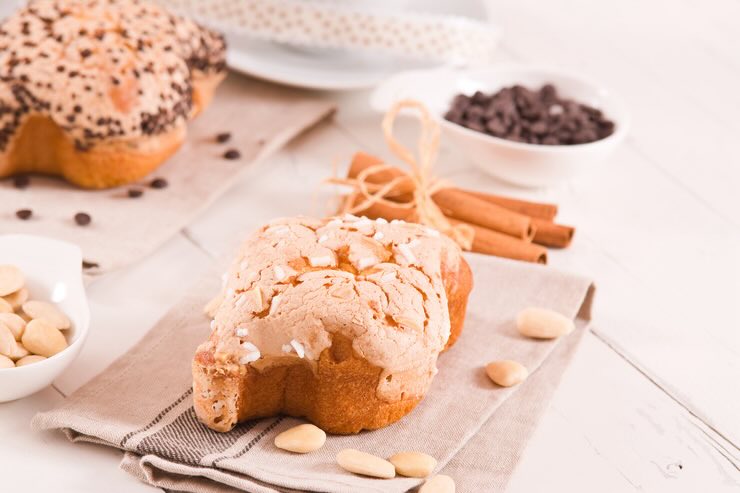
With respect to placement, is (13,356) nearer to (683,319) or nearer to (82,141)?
(82,141)

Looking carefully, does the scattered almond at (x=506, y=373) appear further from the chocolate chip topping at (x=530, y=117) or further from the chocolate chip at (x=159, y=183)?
the chocolate chip at (x=159, y=183)

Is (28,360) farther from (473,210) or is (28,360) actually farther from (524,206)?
(524,206)

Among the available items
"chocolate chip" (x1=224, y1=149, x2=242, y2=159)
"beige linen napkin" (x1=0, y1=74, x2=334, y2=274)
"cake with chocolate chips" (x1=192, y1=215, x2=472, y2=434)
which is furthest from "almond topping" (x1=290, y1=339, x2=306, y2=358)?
"chocolate chip" (x1=224, y1=149, x2=242, y2=159)

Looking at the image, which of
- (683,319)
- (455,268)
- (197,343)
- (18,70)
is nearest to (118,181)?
(18,70)

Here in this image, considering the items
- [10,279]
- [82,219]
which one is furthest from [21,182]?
[10,279]

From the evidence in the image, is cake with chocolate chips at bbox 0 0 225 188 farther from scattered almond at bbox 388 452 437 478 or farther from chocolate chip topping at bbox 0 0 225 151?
scattered almond at bbox 388 452 437 478

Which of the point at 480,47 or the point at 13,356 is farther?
the point at 480,47

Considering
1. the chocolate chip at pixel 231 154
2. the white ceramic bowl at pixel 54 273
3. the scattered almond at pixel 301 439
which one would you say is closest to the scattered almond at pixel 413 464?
the scattered almond at pixel 301 439
